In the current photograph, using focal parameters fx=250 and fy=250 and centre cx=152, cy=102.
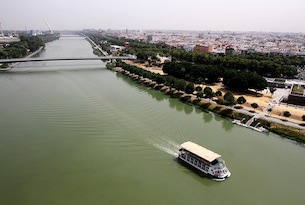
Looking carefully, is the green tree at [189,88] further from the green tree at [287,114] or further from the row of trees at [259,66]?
the row of trees at [259,66]

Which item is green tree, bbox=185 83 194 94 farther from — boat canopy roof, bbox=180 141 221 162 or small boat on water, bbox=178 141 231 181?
small boat on water, bbox=178 141 231 181

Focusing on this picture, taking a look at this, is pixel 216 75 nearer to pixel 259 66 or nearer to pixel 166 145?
pixel 259 66

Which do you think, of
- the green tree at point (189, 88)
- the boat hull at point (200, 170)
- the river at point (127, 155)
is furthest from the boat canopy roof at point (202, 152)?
the green tree at point (189, 88)

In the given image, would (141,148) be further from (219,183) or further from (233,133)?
(233,133)

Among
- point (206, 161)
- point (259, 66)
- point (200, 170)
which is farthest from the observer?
point (259, 66)

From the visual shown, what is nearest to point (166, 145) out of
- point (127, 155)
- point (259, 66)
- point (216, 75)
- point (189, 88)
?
point (127, 155)

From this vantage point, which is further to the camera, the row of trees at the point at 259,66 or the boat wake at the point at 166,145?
the row of trees at the point at 259,66

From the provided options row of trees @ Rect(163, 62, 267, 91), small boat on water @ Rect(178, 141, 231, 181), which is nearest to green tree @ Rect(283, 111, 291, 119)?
row of trees @ Rect(163, 62, 267, 91)
